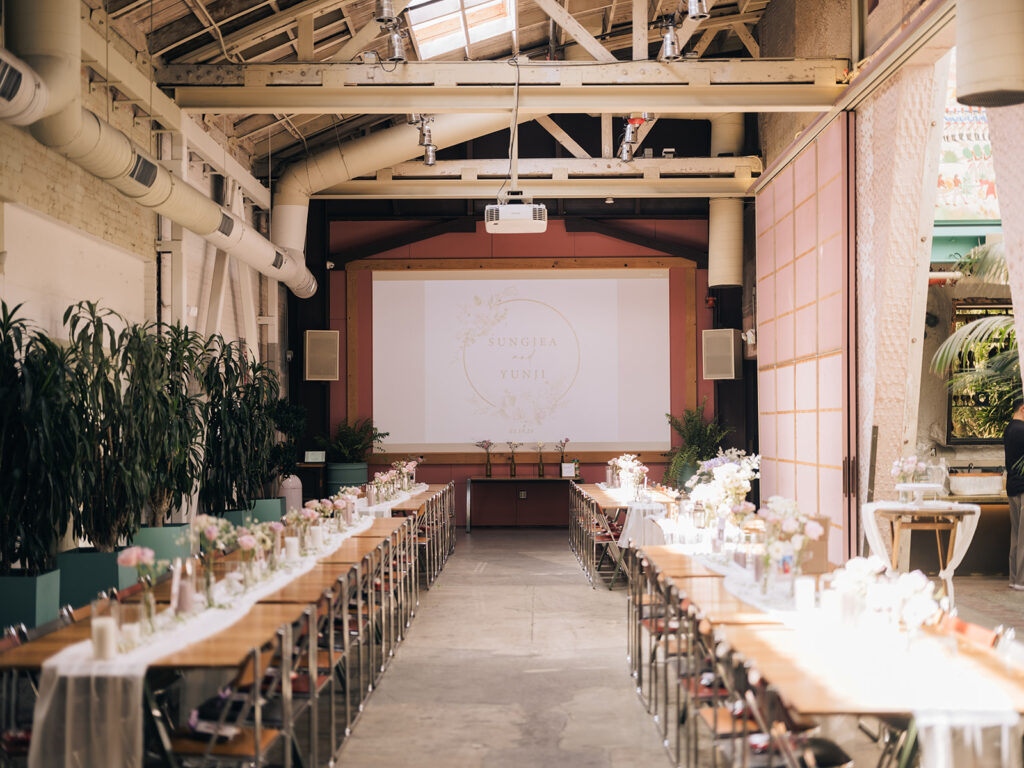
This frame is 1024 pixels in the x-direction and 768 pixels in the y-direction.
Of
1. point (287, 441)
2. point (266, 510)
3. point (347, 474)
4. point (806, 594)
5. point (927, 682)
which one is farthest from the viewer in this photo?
point (347, 474)

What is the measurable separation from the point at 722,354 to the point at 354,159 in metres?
5.54

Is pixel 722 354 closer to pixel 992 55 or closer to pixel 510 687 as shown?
pixel 510 687

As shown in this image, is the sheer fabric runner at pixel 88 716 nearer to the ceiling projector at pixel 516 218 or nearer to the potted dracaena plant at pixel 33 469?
the potted dracaena plant at pixel 33 469

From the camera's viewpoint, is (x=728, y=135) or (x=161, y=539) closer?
(x=161, y=539)

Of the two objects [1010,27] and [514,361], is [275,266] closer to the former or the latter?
[514,361]

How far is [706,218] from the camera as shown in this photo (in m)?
13.6

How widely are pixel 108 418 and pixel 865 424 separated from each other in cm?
554

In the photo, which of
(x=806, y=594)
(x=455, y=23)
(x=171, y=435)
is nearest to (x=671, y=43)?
(x=455, y=23)

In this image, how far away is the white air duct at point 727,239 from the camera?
41.2 feet

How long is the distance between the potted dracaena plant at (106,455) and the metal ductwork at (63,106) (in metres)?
1.00

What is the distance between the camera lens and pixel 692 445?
42.1ft

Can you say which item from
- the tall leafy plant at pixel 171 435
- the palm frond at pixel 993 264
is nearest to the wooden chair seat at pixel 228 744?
the tall leafy plant at pixel 171 435

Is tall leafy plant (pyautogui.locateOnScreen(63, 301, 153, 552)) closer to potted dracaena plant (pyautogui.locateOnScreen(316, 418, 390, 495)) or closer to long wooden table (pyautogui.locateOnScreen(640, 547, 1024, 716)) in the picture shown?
long wooden table (pyautogui.locateOnScreen(640, 547, 1024, 716))

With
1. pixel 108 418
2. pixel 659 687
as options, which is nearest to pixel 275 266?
pixel 108 418
